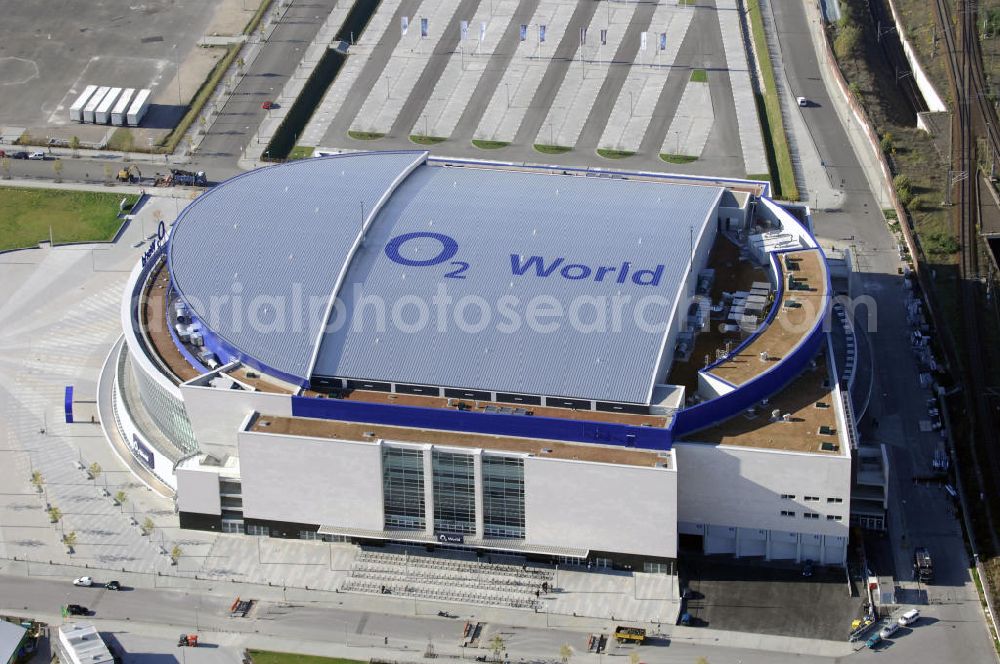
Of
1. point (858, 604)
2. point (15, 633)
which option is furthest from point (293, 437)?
point (858, 604)

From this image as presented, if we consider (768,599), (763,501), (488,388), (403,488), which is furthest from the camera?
(488,388)

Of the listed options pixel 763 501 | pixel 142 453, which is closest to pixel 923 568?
pixel 763 501

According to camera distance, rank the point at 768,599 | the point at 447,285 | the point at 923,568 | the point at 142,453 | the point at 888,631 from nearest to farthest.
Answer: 1. the point at 888,631
2. the point at 768,599
3. the point at 923,568
4. the point at 447,285
5. the point at 142,453

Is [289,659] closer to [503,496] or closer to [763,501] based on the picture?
[503,496]

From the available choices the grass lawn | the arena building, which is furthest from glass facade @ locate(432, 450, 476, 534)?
the grass lawn

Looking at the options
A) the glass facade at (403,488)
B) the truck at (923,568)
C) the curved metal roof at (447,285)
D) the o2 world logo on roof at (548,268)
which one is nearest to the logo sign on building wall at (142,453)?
the curved metal roof at (447,285)

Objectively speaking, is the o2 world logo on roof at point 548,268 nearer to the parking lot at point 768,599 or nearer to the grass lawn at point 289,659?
the parking lot at point 768,599

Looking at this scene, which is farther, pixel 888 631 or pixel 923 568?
pixel 923 568
